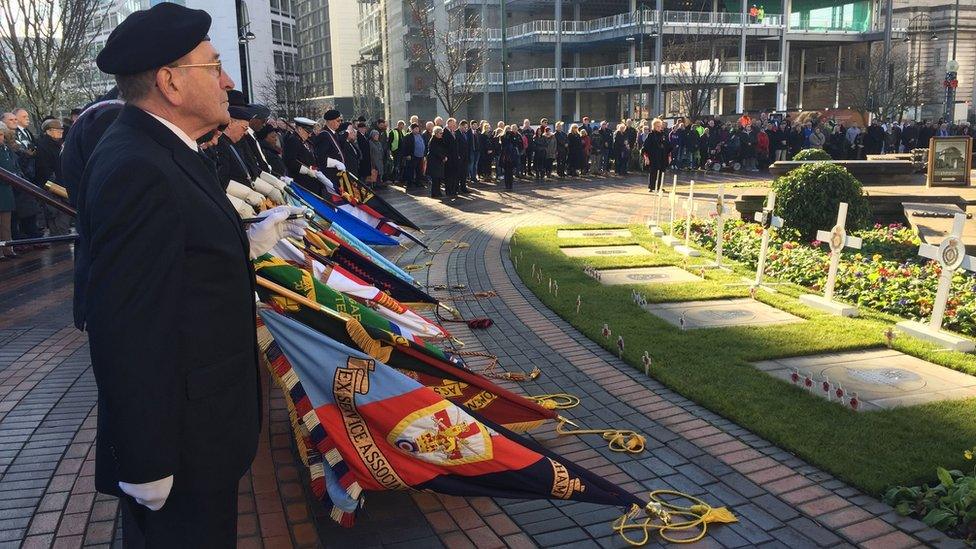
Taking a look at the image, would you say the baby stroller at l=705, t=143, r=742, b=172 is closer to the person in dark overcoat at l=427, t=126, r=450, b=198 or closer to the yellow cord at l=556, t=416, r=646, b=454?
the person in dark overcoat at l=427, t=126, r=450, b=198

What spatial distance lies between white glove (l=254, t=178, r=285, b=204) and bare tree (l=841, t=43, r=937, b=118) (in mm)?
47870

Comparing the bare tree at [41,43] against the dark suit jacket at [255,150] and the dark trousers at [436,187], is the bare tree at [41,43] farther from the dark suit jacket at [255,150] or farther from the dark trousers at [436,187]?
the dark suit jacket at [255,150]

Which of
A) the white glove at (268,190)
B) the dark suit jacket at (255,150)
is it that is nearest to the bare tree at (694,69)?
the dark suit jacket at (255,150)

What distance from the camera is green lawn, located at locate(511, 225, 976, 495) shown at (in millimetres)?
4664

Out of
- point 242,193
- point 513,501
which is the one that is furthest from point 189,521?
point 242,193

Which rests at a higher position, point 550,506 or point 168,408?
point 168,408

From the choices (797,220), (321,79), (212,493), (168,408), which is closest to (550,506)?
(212,493)

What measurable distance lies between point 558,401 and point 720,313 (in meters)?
3.24

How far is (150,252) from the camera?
7.04 feet

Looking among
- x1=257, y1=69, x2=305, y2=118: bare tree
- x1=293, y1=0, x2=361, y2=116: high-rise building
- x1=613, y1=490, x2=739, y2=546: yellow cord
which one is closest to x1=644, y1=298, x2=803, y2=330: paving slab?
x1=613, y1=490, x2=739, y2=546: yellow cord

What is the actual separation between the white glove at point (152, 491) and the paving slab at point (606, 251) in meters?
10.0

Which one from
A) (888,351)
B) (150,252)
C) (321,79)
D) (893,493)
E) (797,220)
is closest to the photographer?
(150,252)

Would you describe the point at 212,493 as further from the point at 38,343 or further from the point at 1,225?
the point at 1,225

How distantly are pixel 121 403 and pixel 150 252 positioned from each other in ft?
1.44
